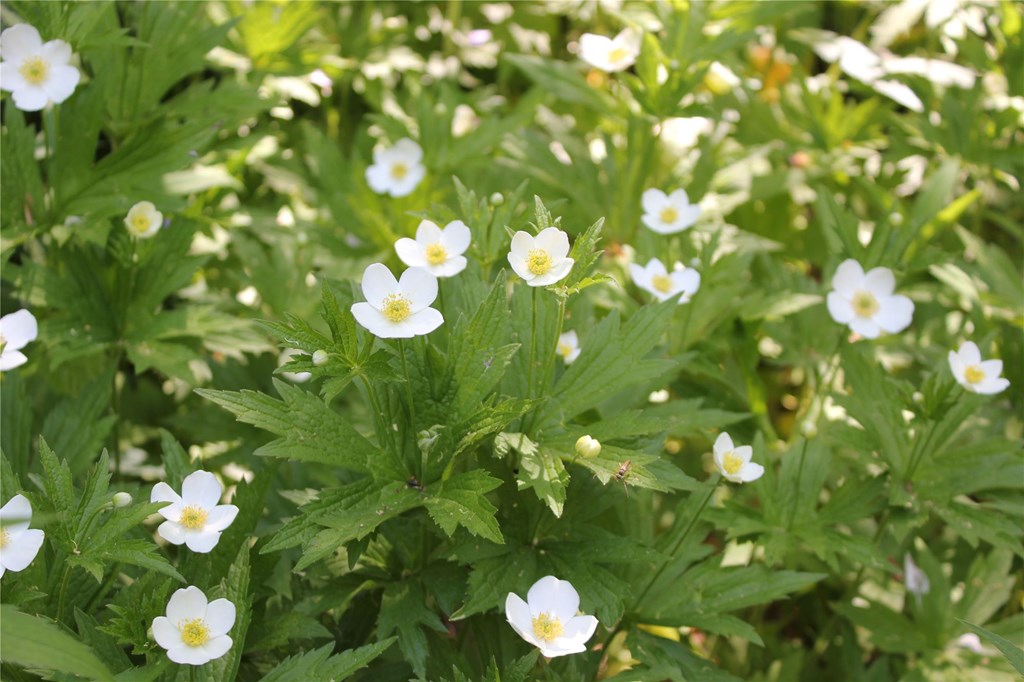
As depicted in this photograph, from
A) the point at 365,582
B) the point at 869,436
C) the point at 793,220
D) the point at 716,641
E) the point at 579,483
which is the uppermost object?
the point at 579,483

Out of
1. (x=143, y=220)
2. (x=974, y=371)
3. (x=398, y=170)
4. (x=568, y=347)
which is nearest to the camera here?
(x=568, y=347)

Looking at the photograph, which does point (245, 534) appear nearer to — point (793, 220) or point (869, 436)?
point (869, 436)

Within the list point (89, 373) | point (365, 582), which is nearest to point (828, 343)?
point (365, 582)

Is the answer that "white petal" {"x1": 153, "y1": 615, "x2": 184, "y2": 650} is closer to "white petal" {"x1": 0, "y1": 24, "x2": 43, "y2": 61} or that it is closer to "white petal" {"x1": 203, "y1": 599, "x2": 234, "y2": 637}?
"white petal" {"x1": 203, "y1": 599, "x2": 234, "y2": 637}

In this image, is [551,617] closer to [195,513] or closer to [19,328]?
[195,513]

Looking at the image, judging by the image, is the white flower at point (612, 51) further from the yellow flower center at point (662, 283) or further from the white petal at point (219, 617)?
the white petal at point (219, 617)

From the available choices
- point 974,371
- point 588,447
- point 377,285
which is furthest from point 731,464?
point 377,285

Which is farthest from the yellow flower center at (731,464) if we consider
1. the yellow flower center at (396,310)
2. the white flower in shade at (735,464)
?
the yellow flower center at (396,310)

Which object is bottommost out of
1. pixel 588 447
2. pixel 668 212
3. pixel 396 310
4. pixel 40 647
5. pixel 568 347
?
pixel 668 212
